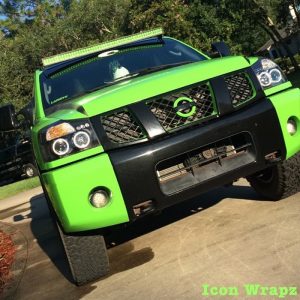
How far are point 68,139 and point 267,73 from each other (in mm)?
1859

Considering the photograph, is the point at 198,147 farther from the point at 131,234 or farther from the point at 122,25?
the point at 122,25

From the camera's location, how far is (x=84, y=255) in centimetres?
400

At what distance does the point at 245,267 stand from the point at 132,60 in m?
2.69

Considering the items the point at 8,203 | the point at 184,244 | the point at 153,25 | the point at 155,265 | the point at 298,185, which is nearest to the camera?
the point at 155,265

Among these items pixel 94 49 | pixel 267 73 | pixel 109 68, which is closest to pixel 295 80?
pixel 94 49

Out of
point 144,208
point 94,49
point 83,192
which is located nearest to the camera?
point 83,192

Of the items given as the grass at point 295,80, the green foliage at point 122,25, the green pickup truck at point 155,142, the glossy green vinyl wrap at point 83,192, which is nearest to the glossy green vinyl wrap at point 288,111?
the green pickup truck at point 155,142

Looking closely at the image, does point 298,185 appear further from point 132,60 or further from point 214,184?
point 132,60

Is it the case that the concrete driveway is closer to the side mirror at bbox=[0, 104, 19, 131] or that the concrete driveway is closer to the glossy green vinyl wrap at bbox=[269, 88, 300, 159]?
the glossy green vinyl wrap at bbox=[269, 88, 300, 159]

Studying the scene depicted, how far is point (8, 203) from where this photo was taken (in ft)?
35.9

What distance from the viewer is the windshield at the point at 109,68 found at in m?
4.96

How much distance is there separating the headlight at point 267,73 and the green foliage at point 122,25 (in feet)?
96.4

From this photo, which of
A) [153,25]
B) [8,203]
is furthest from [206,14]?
[8,203]

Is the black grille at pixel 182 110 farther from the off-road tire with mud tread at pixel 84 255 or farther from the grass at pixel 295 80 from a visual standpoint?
the grass at pixel 295 80
